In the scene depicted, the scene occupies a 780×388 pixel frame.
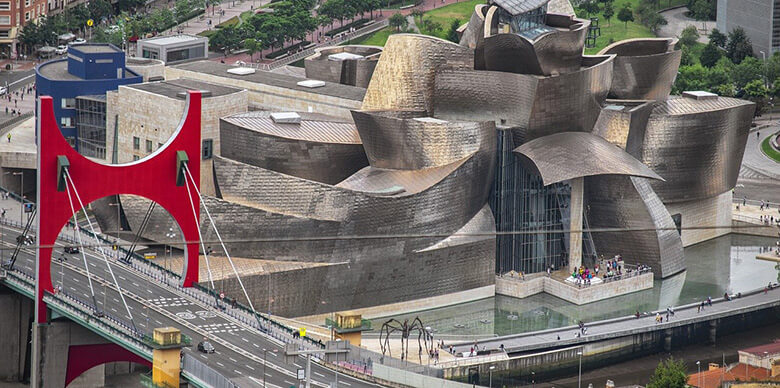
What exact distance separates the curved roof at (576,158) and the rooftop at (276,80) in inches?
537

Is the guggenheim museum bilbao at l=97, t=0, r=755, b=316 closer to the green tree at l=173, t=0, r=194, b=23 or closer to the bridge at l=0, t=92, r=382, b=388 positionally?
the bridge at l=0, t=92, r=382, b=388

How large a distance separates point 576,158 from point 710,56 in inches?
2424

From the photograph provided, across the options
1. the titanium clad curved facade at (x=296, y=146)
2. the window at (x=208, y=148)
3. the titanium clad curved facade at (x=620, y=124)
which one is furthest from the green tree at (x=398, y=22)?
the window at (x=208, y=148)

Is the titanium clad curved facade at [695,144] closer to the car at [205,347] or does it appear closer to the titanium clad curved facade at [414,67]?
the titanium clad curved facade at [414,67]

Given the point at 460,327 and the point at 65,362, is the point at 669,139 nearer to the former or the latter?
the point at 460,327

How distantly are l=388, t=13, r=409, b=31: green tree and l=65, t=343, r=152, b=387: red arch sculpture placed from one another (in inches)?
3449

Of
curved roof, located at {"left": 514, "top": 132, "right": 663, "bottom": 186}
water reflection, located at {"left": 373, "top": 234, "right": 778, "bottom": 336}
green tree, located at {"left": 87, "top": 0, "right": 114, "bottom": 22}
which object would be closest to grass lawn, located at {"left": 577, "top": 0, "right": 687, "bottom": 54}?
green tree, located at {"left": 87, "top": 0, "right": 114, "bottom": 22}

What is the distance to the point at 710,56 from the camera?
171 meters

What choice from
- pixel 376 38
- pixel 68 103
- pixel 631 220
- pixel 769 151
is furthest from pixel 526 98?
pixel 376 38

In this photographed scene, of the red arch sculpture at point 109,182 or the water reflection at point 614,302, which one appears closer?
the red arch sculpture at point 109,182

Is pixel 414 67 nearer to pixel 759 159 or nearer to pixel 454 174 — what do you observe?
pixel 454 174

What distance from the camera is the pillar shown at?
11531cm

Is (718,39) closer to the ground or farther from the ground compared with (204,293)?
farther from the ground

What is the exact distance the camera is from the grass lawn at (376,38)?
179375mm
